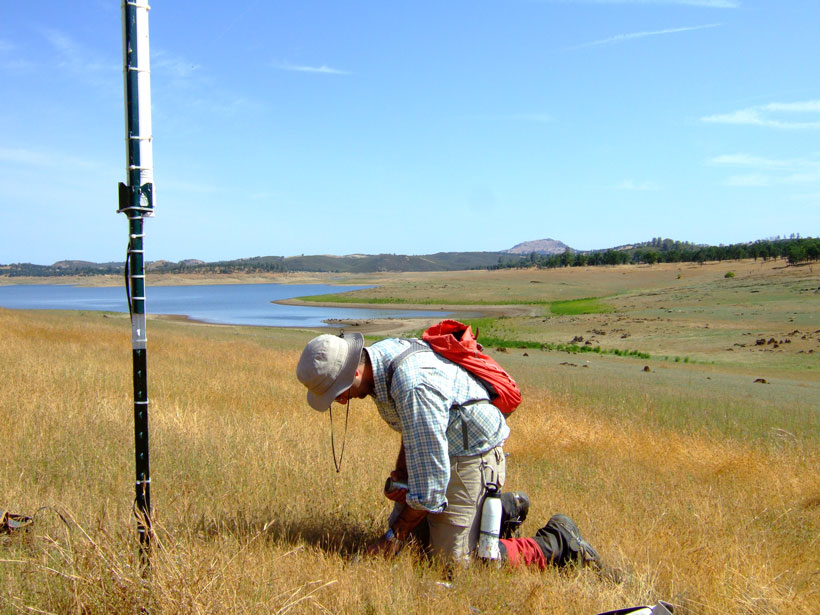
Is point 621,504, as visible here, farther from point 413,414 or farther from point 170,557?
point 170,557

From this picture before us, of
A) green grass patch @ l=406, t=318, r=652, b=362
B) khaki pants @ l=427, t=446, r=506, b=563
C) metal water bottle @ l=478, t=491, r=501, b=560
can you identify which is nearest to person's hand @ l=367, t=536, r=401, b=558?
khaki pants @ l=427, t=446, r=506, b=563

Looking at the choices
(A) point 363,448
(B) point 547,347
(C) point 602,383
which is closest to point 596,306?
(B) point 547,347

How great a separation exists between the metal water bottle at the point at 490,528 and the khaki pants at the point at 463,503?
0.17 feet

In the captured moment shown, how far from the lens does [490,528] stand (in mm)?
3732

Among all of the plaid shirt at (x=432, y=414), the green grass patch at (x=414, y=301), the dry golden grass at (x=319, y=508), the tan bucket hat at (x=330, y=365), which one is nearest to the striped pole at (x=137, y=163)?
the dry golden grass at (x=319, y=508)

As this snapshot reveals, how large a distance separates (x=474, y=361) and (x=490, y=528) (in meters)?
0.91

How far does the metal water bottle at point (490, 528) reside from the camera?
3.73 metres

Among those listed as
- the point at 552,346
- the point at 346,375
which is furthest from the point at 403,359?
the point at 552,346

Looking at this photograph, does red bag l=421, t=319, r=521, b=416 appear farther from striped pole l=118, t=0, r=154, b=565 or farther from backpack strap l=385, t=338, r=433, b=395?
striped pole l=118, t=0, r=154, b=565

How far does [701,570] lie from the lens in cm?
404

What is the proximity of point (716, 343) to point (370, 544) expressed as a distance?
29.2m

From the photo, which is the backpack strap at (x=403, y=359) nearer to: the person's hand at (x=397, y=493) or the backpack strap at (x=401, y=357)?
the backpack strap at (x=401, y=357)

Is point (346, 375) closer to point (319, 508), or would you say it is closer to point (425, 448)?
point (425, 448)

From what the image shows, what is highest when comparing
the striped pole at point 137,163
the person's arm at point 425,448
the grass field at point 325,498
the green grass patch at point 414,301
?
the striped pole at point 137,163
